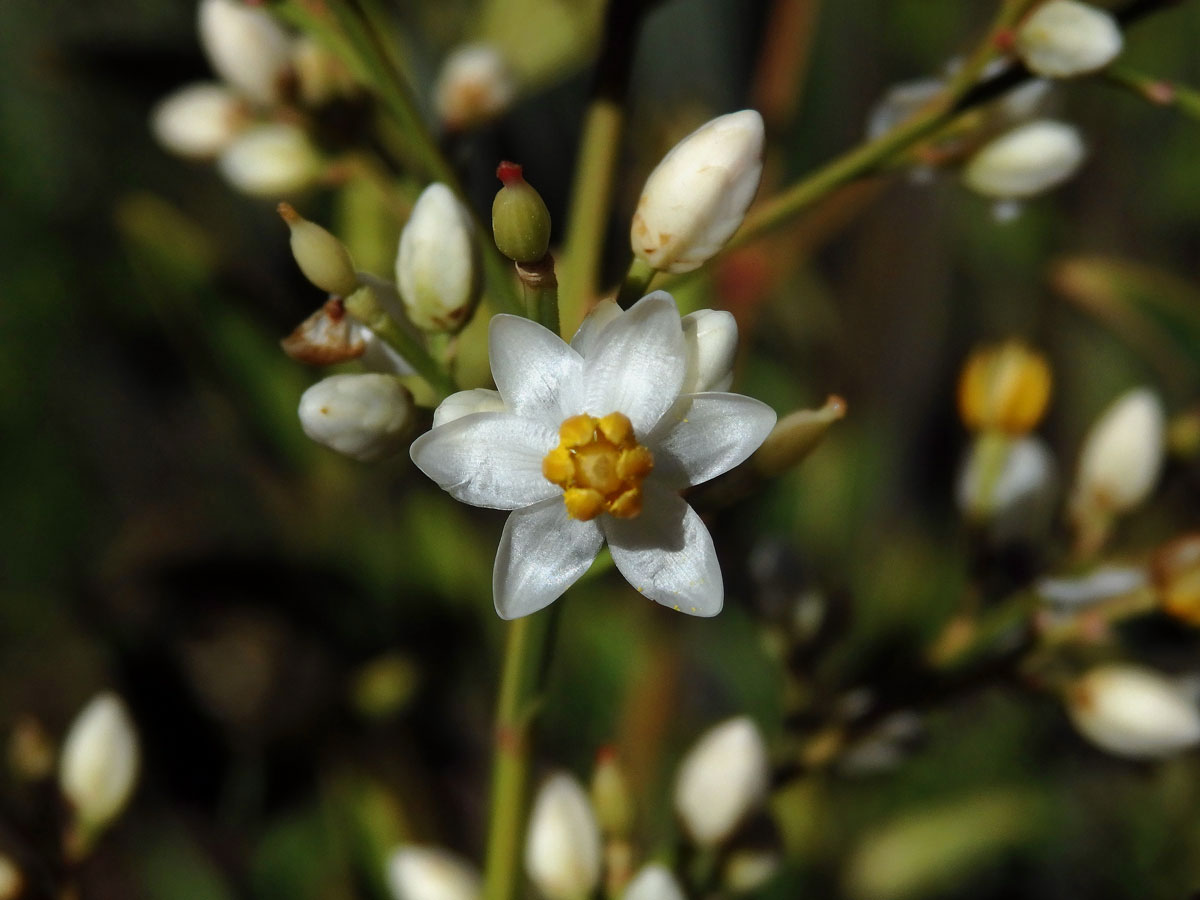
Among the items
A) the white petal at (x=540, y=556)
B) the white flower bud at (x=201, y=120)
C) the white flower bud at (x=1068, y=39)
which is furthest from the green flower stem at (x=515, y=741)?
the white flower bud at (x=201, y=120)

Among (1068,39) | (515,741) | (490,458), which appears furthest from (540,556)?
(1068,39)

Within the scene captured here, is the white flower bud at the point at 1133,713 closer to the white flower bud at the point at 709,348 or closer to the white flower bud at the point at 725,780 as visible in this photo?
the white flower bud at the point at 725,780

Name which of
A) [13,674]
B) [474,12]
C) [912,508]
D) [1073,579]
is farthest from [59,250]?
[1073,579]

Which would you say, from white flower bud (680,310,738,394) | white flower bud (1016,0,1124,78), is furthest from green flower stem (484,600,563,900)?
white flower bud (1016,0,1124,78)

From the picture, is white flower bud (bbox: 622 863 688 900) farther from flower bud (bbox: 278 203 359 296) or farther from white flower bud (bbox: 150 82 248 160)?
white flower bud (bbox: 150 82 248 160)

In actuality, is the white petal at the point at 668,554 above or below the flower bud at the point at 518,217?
below

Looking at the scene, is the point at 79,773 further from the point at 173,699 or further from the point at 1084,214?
the point at 1084,214
